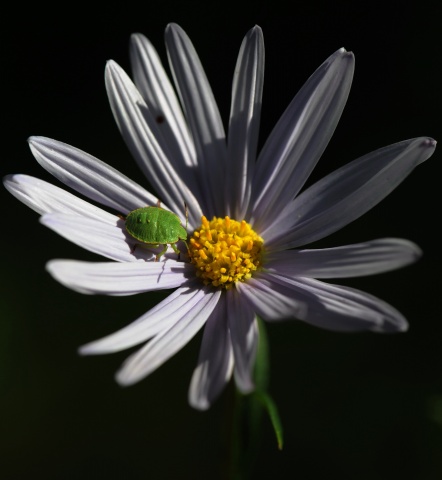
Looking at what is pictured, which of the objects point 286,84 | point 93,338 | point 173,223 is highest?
point 286,84

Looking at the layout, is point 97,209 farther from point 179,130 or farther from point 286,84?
point 286,84

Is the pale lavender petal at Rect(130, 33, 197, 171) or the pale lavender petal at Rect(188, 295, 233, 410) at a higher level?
the pale lavender petal at Rect(130, 33, 197, 171)

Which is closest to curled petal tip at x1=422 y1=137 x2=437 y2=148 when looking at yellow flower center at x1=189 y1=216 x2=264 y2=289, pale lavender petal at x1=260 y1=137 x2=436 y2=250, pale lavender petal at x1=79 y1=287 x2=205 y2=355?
pale lavender petal at x1=260 y1=137 x2=436 y2=250

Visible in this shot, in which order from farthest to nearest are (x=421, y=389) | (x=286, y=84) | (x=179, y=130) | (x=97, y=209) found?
1. (x=286, y=84)
2. (x=421, y=389)
3. (x=179, y=130)
4. (x=97, y=209)

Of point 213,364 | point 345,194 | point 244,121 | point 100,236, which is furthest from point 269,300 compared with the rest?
point 244,121

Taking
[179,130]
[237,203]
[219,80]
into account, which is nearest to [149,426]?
[237,203]

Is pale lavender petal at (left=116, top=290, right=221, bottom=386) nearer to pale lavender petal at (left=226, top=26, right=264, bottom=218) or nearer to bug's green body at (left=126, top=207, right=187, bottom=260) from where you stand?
bug's green body at (left=126, top=207, right=187, bottom=260)

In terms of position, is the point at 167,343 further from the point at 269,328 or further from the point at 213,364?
the point at 269,328
